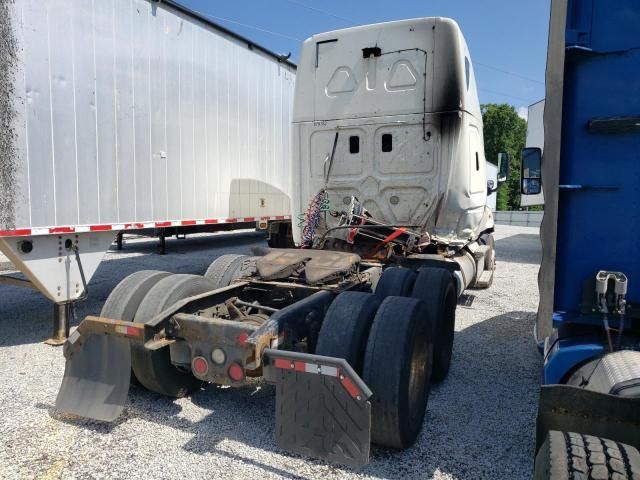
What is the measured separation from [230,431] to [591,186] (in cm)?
268

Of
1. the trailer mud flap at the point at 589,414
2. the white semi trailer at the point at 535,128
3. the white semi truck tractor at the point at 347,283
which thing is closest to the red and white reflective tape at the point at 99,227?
the white semi truck tractor at the point at 347,283

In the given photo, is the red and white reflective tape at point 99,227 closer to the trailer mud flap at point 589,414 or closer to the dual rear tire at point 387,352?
the dual rear tire at point 387,352

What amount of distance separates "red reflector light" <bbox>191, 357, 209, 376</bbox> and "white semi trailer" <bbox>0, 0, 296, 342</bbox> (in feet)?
9.13

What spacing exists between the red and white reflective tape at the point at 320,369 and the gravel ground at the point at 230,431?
2.10ft

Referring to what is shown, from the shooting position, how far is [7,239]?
15.5 ft

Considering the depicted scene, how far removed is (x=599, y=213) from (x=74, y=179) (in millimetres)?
4888

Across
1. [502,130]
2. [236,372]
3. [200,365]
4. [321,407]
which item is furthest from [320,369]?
[502,130]

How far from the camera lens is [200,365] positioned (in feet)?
10.1

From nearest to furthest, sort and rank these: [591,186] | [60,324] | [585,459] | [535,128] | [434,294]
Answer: [585,459]
[591,186]
[434,294]
[60,324]
[535,128]

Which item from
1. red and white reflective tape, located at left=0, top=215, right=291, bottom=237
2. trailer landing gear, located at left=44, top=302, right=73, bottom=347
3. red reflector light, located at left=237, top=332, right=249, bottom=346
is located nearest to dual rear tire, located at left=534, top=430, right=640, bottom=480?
red reflector light, located at left=237, top=332, right=249, bottom=346

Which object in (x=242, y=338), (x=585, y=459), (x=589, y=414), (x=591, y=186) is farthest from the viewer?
(x=242, y=338)

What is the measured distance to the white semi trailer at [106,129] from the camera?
4746 millimetres

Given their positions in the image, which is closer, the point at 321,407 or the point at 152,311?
the point at 321,407

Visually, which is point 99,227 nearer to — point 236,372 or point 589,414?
point 236,372
